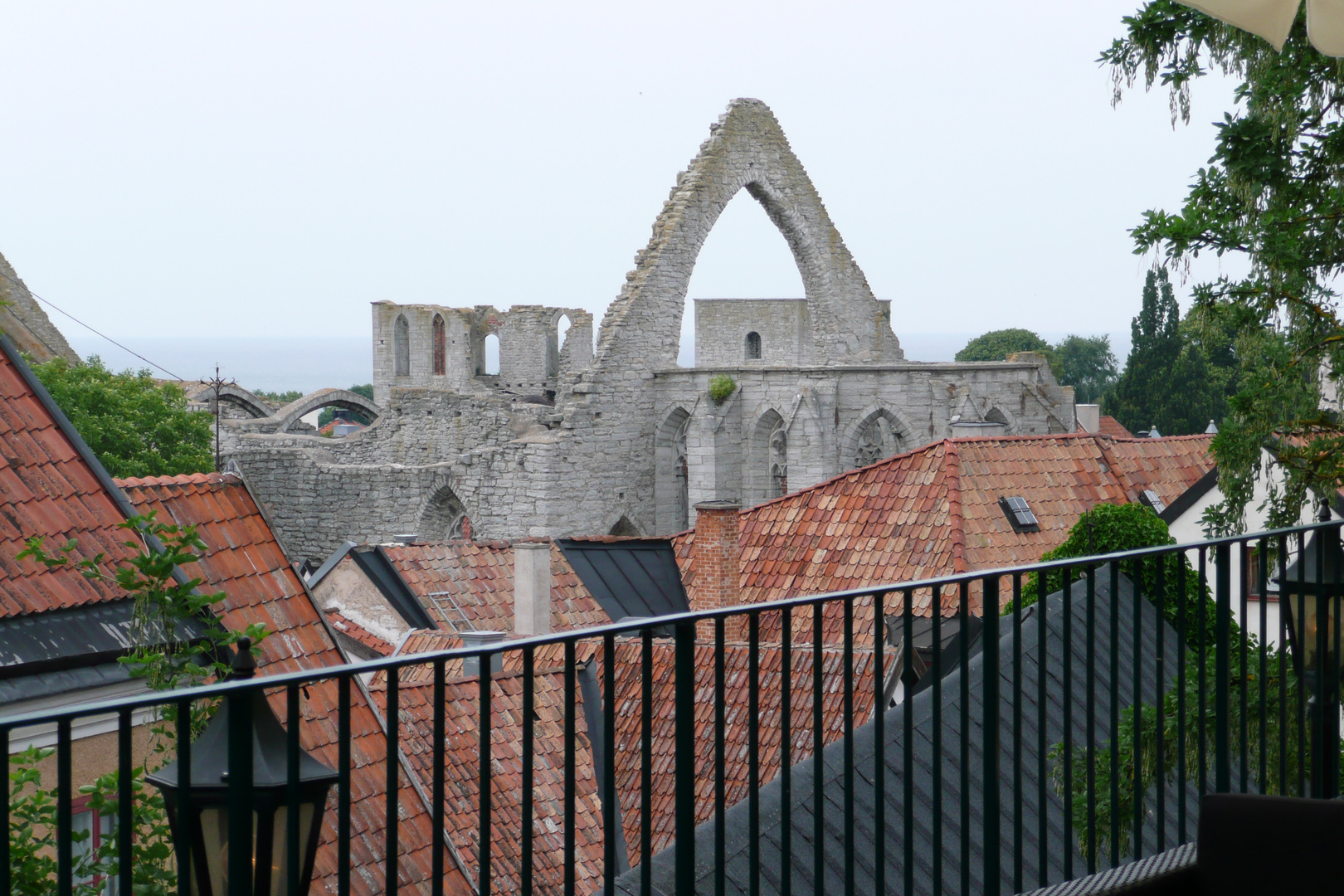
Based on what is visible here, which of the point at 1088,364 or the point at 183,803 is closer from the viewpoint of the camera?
the point at 183,803

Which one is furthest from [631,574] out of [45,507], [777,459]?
[45,507]

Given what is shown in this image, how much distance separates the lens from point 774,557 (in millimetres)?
20781

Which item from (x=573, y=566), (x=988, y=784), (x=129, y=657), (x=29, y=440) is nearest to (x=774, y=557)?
(x=573, y=566)

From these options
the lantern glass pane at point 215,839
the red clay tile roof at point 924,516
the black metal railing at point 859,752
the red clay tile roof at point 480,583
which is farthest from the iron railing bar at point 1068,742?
the red clay tile roof at point 480,583

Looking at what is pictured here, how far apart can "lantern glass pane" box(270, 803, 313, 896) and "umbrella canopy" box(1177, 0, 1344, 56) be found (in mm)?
3414

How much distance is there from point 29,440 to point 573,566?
1471 centimetres

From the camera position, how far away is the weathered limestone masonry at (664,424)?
1101 inches

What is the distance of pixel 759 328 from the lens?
177 feet

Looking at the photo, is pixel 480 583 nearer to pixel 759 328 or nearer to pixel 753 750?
pixel 753 750

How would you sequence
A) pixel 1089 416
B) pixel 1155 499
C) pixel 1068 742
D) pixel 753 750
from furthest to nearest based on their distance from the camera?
pixel 1089 416 → pixel 1155 499 → pixel 1068 742 → pixel 753 750

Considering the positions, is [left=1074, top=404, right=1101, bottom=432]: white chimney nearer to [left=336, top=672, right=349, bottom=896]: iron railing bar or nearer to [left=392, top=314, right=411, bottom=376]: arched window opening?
[left=392, top=314, right=411, bottom=376]: arched window opening

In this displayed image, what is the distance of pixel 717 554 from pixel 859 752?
11649 mm

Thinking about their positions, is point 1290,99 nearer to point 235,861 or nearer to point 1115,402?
point 235,861

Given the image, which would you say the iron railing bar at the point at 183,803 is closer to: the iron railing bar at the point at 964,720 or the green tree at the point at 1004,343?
the iron railing bar at the point at 964,720
